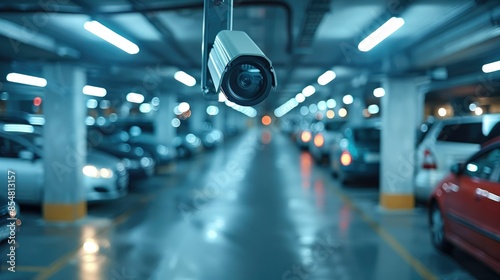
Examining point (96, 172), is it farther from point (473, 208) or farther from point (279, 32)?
point (473, 208)

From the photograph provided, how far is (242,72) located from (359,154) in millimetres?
10246

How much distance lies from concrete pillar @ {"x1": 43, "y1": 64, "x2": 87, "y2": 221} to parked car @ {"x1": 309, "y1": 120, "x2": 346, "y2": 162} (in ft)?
36.9

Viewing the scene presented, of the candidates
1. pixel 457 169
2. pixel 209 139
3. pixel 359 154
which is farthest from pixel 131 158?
pixel 209 139

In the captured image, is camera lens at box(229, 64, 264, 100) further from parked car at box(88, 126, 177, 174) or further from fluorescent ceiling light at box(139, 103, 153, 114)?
fluorescent ceiling light at box(139, 103, 153, 114)

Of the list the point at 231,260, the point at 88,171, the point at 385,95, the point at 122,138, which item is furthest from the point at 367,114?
the point at 231,260

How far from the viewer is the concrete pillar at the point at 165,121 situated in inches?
760

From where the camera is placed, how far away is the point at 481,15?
21.2ft

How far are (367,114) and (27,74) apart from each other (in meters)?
24.7

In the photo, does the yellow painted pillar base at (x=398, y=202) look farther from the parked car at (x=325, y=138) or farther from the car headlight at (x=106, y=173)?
the parked car at (x=325, y=138)

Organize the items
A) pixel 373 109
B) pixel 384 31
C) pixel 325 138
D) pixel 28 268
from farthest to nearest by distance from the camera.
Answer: pixel 373 109 → pixel 325 138 → pixel 384 31 → pixel 28 268

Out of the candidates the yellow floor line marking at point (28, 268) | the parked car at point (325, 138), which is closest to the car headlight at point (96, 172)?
the yellow floor line marking at point (28, 268)

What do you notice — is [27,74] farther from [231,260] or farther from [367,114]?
[367,114]

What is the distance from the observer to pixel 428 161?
933 cm

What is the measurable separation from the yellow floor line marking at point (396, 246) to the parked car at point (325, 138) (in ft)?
26.0
